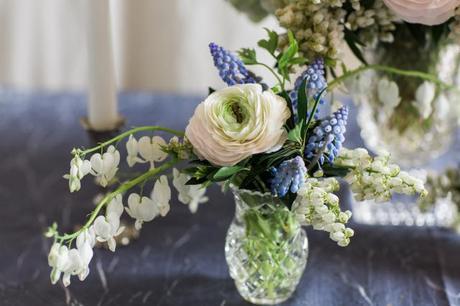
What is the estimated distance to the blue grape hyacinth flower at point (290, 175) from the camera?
0.65 meters

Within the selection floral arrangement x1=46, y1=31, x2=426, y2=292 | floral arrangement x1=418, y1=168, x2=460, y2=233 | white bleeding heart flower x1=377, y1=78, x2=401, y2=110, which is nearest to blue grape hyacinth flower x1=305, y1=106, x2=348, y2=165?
floral arrangement x1=46, y1=31, x2=426, y2=292

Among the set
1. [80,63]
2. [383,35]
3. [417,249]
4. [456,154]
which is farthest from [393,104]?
[80,63]

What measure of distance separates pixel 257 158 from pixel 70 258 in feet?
0.66

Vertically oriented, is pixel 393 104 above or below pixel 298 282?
above

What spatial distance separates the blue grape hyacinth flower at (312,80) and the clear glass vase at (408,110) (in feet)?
0.60

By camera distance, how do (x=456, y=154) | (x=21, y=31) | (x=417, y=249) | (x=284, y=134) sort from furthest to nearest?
(x=21, y=31), (x=456, y=154), (x=417, y=249), (x=284, y=134)

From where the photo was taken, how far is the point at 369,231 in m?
0.95

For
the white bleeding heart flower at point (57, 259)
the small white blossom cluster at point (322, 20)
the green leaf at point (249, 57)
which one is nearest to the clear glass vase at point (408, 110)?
the small white blossom cluster at point (322, 20)

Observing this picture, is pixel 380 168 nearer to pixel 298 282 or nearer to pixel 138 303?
pixel 298 282

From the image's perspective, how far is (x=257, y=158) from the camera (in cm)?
69

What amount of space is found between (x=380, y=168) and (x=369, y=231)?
0.92 ft

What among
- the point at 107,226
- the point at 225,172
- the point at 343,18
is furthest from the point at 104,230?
the point at 343,18

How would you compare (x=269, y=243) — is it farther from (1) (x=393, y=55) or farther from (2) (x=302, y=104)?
(1) (x=393, y=55)

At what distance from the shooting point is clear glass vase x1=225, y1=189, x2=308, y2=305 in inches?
30.2
